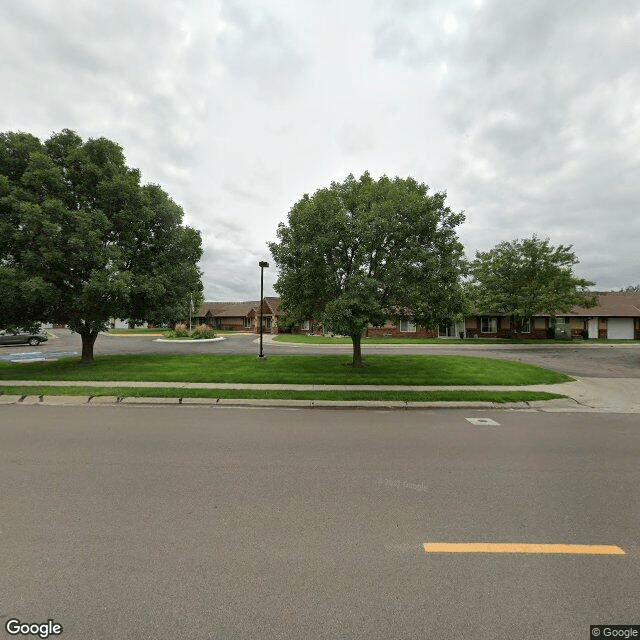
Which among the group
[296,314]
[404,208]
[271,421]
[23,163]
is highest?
→ [23,163]

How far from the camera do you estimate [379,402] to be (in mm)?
9875

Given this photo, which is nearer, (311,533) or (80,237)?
(311,533)

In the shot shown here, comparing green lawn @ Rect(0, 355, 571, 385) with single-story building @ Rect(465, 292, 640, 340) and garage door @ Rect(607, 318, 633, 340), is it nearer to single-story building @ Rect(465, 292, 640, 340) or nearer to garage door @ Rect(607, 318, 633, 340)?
single-story building @ Rect(465, 292, 640, 340)

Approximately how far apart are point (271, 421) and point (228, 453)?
7.17 ft

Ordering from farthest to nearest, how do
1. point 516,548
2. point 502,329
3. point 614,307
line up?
point 614,307 < point 502,329 < point 516,548

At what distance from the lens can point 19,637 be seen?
2.37 meters

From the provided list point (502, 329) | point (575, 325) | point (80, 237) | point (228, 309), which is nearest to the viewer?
point (80, 237)

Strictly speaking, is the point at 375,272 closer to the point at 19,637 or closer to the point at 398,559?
the point at 398,559

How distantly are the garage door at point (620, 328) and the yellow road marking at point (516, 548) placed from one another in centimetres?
4779

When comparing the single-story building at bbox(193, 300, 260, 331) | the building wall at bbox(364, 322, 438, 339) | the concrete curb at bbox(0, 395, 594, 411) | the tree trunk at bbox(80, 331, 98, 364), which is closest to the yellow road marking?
the concrete curb at bbox(0, 395, 594, 411)

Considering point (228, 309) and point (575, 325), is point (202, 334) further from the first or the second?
point (575, 325)

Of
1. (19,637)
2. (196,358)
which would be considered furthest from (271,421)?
(196,358)

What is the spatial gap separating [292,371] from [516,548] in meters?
11.1

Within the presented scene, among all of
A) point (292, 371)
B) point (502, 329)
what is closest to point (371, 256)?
point (292, 371)
